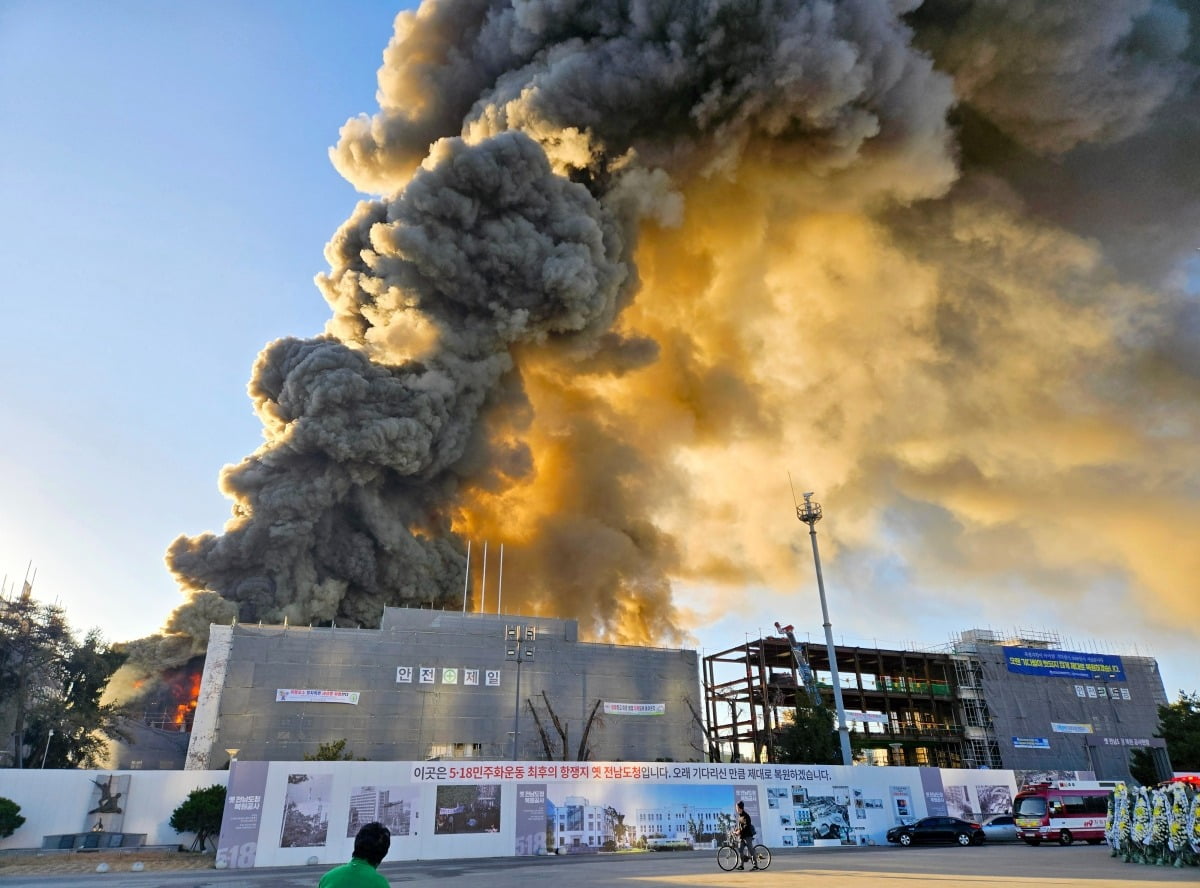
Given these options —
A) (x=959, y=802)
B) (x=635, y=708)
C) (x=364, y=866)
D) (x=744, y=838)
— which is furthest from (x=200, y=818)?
(x=959, y=802)

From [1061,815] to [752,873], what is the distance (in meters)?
14.6

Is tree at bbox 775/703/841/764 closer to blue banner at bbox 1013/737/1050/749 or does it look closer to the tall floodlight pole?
the tall floodlight pole

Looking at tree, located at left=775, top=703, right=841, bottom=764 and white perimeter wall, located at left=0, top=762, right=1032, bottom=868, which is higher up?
tree, located at left=775, top=703, right=841, bottom=764

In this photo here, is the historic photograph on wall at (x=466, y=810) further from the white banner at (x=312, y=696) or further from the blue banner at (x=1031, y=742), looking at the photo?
the blue banner at (x=1031, y=742)

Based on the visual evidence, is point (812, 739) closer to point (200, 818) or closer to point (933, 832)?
point (933, 832)

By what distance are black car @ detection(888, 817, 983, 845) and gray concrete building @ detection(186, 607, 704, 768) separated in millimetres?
17543

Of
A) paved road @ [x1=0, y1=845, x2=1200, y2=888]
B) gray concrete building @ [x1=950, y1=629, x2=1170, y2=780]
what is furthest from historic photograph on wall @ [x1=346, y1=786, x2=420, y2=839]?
gray concrete building @ [x1=950, y1=629, x2=1170, y2=780]

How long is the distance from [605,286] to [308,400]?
58.3 feet

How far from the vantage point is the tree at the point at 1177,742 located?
4784 cm

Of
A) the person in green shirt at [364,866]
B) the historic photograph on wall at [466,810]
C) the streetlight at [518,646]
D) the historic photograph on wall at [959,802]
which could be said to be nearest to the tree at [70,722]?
Result: the streetlight at [518,646]

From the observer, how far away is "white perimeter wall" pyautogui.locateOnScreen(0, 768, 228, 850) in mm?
22125

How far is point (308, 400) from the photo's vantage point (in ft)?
126

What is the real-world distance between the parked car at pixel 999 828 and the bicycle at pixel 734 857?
503 inches

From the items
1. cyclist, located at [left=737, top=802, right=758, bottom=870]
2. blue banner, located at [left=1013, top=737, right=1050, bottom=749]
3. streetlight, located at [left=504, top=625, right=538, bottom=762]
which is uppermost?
streetlight, located at [left=504, top=625, right=538, bottom=762]
